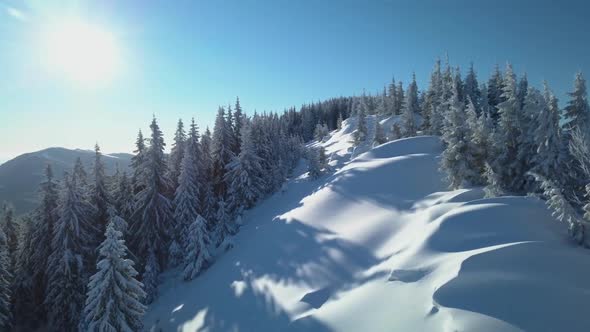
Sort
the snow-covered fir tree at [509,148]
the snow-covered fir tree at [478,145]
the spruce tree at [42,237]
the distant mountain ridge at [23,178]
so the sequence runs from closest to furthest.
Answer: the snow-covered fir tree at [509,148], the snow-covered fir tree at [478,145], the spruce tree at [42,237], the distant mountain ridge at [23,178]

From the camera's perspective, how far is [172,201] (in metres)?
33.6

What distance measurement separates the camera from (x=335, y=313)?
1310 centimetres

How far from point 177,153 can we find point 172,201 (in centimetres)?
774

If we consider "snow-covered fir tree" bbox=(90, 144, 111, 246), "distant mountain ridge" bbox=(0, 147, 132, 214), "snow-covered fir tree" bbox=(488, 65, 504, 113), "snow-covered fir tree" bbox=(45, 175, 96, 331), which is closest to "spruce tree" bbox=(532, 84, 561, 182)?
"snow-covered fir tree" bbox=(45, 175, 96, 331)

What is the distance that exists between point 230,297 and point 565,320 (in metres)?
17.3

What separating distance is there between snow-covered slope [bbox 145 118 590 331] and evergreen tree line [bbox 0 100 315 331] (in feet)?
10.7

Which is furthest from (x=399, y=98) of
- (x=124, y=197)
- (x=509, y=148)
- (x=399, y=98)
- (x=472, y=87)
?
(x=124, y=197)

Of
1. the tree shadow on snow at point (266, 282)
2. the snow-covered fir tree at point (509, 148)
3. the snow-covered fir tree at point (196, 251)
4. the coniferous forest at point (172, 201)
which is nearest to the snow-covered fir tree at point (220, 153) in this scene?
the coniferous forest at point (172, 201)

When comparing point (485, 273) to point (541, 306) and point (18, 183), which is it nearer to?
point (541, 306)

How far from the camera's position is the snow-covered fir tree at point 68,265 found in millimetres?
25203

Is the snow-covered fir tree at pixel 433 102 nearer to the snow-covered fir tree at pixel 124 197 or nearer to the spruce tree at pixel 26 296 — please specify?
the snow-covered fir tree at pixel 124 197

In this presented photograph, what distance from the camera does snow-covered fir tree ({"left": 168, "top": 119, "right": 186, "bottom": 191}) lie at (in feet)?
120

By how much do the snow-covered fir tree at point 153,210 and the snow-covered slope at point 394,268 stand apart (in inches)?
145

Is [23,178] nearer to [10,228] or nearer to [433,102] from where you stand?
[10,228]
